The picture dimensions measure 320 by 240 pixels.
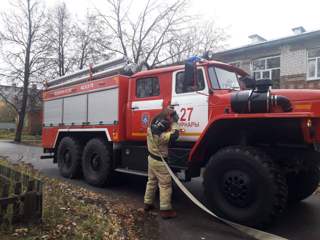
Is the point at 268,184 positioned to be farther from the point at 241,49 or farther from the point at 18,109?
the point at 18,109

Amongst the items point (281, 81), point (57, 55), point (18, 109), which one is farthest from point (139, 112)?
point (18, 109)

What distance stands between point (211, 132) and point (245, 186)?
1.08m

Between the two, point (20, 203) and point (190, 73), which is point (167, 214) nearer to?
point (20, 203)

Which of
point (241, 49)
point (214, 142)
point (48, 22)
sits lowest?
point (214, 142)

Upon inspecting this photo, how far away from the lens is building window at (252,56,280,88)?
20703mm

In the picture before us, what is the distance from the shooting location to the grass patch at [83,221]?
4.25 meters

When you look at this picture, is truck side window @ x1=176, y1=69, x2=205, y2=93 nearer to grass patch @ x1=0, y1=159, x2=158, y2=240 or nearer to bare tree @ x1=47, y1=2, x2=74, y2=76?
grass patch @ x1=0, y1=159, x2=158, y2=240

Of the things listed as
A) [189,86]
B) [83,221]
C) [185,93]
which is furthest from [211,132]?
[83,221]

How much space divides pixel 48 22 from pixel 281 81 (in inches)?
750

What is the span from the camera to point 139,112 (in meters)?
7.49

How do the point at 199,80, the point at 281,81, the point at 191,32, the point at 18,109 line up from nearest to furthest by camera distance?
the point at 199,80 → the point at 281,81 → the point at 191,32 → the point at 18,109

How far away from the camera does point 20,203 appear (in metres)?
4.52

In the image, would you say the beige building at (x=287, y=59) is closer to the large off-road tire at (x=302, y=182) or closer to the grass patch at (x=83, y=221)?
the large off-road tire at (x=302, y=182)

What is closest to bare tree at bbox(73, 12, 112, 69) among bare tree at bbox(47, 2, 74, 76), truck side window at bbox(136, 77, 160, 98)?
bare tree at bbox(47, 2, 74, 76)
